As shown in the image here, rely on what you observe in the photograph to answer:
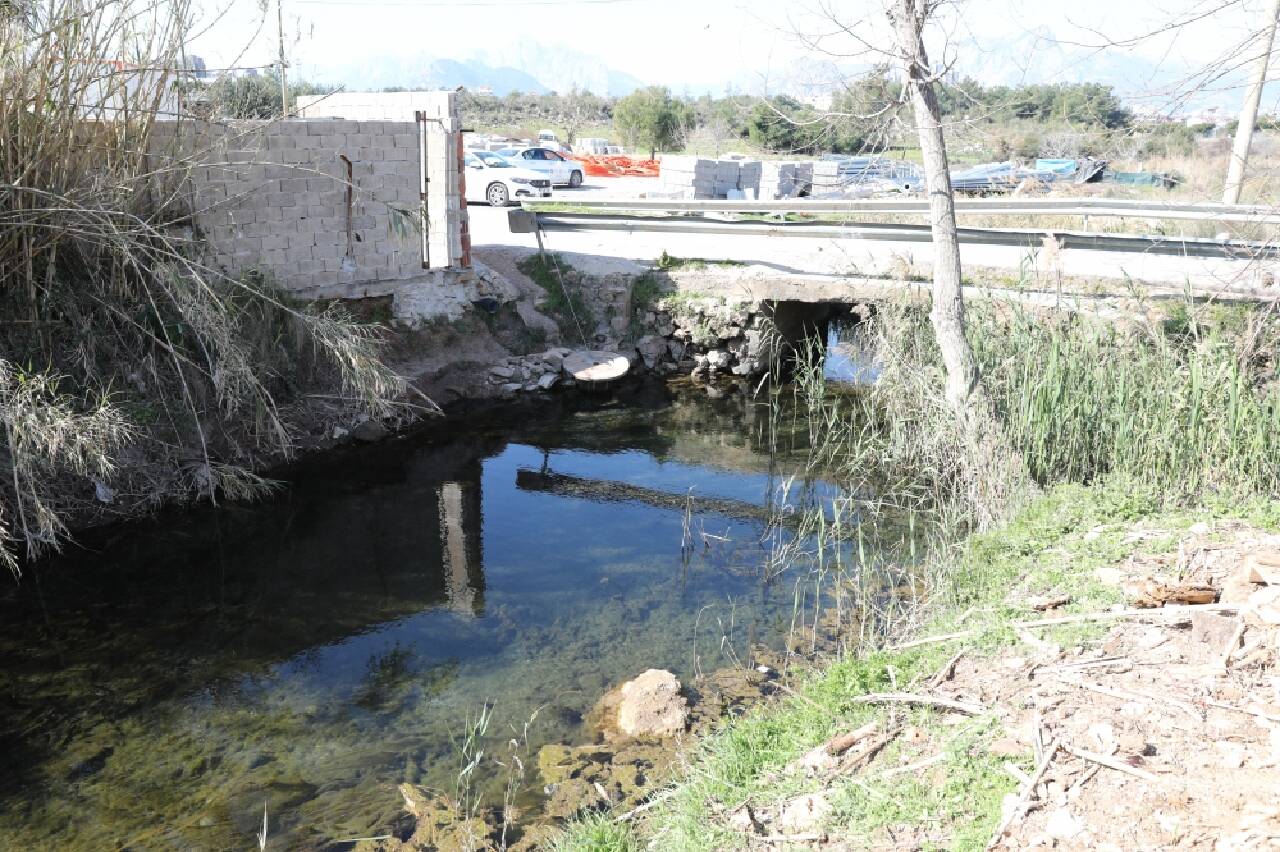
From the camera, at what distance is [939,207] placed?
7.89 metres

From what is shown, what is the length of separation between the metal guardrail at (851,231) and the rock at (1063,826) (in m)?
7.53

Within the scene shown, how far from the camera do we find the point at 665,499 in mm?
9180

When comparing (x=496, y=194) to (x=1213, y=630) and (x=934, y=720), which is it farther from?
(x=1213, y=630)

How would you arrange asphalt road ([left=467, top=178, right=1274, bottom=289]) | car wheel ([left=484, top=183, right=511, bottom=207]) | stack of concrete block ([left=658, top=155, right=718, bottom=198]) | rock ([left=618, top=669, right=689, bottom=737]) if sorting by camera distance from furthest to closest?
1. car wheel ([left=484, top=183, right=511, bottom=207])
2. stack of concrete block ([left=658, top=155, right=718, bottom=198])
3. asphalt road ([left=467, top=178, right=1274, bottom=289])
4. rock ([left=618, top=669, right=689, bottom=737])

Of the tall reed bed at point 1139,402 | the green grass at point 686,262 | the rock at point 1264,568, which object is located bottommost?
the rock at point 1264,568

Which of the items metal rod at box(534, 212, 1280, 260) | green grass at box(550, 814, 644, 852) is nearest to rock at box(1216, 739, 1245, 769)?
green grass at box(550, 814, 644, 852)

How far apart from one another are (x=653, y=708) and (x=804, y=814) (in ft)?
5.63

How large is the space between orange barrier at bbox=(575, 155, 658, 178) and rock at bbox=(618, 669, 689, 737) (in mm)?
29099

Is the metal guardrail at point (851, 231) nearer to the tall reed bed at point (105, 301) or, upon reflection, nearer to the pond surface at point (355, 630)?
the pond surface at point (355, 630)

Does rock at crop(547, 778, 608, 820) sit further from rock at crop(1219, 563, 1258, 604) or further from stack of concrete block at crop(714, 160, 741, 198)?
stack of concrete block at crop(714, 160, 741, 198)

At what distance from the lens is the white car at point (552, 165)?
28.1m

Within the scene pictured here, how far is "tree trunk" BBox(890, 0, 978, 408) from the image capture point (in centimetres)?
739

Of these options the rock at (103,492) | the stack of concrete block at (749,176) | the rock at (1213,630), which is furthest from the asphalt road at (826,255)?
the stack of concrete block at (749,176)

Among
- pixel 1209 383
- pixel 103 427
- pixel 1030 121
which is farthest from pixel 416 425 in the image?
pixel 1209 383
